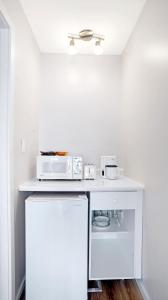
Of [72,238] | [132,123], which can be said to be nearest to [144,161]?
[132,123]

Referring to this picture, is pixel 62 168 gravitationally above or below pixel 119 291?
above

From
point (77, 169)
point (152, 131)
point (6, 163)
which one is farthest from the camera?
point (77, 169)

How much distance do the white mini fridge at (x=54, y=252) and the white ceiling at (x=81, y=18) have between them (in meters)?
1.56

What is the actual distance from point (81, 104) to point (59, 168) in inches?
37.0

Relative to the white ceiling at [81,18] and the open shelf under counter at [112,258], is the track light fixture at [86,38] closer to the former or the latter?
the white ceiling at [81,18]

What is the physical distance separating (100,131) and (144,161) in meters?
0.98

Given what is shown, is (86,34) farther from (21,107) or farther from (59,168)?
(59,168)

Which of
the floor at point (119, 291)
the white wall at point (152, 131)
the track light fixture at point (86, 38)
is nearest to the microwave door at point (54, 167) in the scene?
the white wall at point (152, 131)

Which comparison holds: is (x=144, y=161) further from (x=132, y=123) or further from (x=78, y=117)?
(x=78, y=117)

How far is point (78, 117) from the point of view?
265 cm

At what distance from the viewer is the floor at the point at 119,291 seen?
174 centimetres

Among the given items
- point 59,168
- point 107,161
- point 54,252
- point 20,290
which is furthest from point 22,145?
point 20,290

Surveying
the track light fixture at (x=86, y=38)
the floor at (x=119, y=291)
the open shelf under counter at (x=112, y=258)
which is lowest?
the floor at (x=119, y=291)

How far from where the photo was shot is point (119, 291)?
5.93 ft
